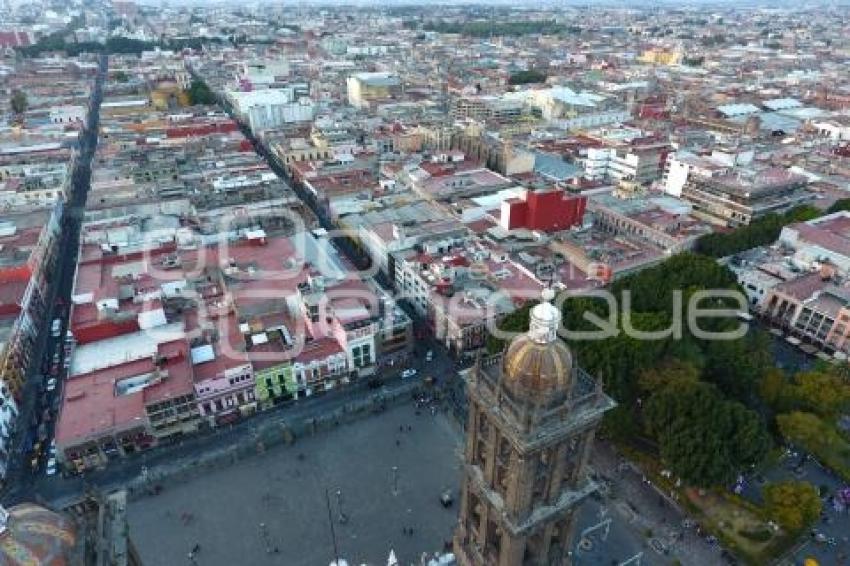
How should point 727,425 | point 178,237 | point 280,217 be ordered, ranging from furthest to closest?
point 280,217 < point 178,237 < point 727,425

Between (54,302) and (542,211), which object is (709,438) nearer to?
(542,211)

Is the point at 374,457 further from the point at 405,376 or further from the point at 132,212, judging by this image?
the point at 132,212

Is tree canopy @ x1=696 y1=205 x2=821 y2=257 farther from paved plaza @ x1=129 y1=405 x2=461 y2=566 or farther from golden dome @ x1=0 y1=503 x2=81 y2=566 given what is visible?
golden dome @ x1=0 y1=503 x2=81 y2=566

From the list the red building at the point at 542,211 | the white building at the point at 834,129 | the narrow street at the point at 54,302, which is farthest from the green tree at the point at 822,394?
the white building at the point at 834,129

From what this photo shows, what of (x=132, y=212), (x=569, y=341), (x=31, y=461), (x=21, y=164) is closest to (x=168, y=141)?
(x=21, y=164)

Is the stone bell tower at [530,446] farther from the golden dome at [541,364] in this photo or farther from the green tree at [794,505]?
the green tree at [794,505]

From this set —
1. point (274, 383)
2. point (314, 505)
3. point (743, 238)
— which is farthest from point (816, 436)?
point (274, 383)
